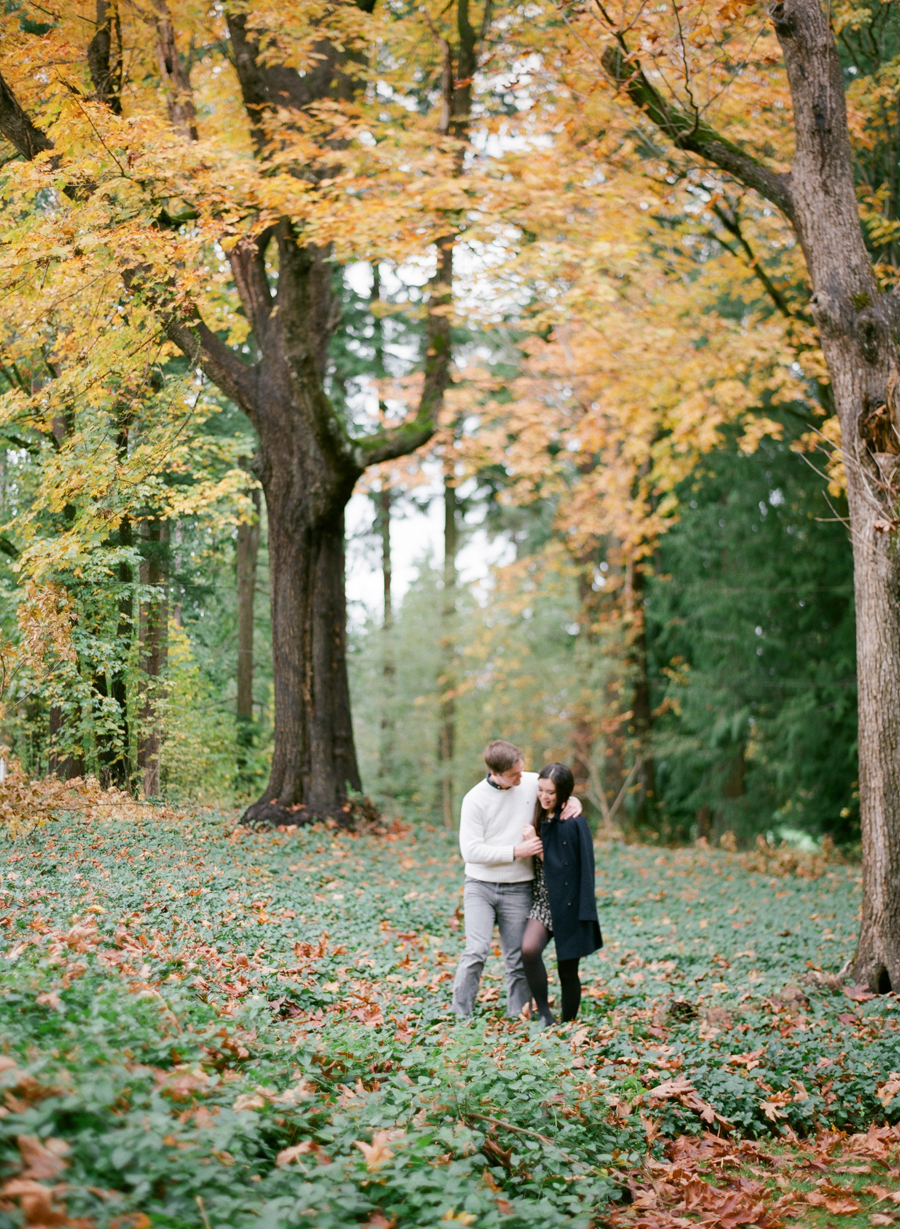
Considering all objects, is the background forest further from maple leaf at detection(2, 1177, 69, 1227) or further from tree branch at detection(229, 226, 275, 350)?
maple leaf at detection(2, 1177, 69, 1227)

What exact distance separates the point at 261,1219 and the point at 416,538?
2128 centimetres

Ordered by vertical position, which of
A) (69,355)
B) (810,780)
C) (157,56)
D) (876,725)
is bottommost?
(810,780)

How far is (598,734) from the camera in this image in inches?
749

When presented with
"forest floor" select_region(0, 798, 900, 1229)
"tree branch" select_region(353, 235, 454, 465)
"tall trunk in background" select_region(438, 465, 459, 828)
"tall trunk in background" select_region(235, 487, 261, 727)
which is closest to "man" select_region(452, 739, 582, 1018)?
"forest floor" select_region(0, 798, 900, 1229)

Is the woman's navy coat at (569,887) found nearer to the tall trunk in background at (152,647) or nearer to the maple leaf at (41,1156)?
the maple leaf at (41,1156)

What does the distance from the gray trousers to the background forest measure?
12.5 ft

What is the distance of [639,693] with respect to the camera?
65.9ft

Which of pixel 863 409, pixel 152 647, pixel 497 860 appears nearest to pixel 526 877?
pixel 497 860

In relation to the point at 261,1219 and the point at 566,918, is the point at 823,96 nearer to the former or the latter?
the point at 566,918

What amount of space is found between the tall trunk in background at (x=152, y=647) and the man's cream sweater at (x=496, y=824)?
378 centimetres

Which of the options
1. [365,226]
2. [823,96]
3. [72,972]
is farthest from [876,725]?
[365,226]

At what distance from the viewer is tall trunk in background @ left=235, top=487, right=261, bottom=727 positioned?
35.6ft

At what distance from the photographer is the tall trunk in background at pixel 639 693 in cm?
1958

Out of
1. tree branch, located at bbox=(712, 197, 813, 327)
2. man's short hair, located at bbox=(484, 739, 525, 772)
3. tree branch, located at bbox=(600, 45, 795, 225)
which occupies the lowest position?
man's short hair, located at bbox=(484, 739, 525, 772)
